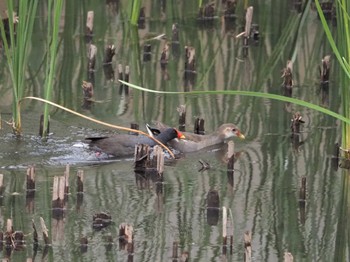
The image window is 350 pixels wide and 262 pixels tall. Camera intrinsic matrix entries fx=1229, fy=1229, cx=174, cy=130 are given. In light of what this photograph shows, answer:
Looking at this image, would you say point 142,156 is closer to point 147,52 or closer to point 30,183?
point 30,183

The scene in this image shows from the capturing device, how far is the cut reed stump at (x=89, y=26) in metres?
15.5

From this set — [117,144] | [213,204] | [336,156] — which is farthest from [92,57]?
[213,204]

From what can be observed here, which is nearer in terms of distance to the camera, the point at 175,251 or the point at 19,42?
the point at 175,251

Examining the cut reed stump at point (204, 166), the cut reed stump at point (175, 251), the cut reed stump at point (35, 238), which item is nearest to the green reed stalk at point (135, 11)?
the cut reed stump at point (204, 166)

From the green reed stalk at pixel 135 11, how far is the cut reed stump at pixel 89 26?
668mm

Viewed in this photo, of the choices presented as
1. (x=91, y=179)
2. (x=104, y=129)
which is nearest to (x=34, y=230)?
(x=91, y=179)

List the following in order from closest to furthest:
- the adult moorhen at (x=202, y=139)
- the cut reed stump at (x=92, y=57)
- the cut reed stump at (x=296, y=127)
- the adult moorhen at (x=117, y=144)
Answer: the adult moorhen at (x=117, y=144), the adult moorhen at (x=202, y=139), the cut reed stump at (x=296, y=127), the cut reed stump at (x=92, y=57)

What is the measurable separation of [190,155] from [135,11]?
5.06 meters

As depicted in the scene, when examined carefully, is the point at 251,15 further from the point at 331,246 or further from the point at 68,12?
the point at 331,246

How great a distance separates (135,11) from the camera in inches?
634

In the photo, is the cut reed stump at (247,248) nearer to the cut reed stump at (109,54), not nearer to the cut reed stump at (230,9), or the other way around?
the cut reed stump at (109,54)

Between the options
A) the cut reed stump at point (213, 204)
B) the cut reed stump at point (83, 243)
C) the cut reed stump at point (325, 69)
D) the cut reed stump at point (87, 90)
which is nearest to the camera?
the cut reed stump at point (83, 243)

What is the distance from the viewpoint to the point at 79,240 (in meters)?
8.58

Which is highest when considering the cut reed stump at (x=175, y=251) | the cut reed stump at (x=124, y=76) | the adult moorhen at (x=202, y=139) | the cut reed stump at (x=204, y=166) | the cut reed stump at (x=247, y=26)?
the cut reed stump at (x=247, y=26)
